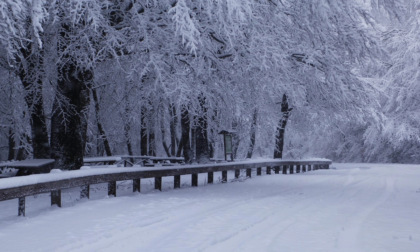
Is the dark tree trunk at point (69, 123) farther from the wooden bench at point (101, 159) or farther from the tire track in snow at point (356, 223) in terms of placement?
the wooden bench at point (101, 159)

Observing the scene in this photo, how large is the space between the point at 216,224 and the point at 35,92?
25.4ft

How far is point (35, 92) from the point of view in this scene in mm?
13430

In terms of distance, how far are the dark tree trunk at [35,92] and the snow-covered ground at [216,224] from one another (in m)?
3.03

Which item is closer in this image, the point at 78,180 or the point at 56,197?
the point at 56,197

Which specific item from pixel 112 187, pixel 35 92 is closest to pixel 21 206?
pixel 112 187

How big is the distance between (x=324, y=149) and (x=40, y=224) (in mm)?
45129

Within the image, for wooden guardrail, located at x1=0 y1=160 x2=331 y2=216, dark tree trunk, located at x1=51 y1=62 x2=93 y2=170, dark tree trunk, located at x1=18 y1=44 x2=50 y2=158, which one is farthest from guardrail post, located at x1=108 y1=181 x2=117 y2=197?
dark tree trunk, located at x1=18 y1=44 x2=50 y2=158

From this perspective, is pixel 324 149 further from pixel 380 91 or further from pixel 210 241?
pixel 210 241

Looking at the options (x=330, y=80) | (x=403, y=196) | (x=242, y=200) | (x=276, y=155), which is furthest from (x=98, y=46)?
(x=276, y=155)

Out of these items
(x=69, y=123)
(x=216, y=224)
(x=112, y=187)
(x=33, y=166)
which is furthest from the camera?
(x=69, y=123)

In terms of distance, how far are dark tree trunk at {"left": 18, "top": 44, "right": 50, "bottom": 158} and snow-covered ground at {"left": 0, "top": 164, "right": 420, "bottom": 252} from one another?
9.95ft

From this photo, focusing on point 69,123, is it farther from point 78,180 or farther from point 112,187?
point 78,180

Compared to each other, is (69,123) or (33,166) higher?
(69,123)

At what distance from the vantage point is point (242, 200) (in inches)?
441
